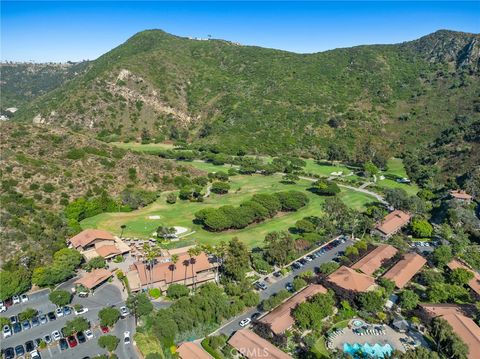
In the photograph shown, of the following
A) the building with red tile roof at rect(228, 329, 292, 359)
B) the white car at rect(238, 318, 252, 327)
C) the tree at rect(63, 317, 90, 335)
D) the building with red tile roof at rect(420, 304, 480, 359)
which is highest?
the tree at rect(63, 317, 90, 335)

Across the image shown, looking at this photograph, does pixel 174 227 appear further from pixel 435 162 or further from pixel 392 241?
pixel 435 162

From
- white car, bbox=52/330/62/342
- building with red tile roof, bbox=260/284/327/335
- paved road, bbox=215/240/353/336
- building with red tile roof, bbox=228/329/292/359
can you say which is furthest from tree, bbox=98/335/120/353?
building with red tile roof, bbox=260/284/327/335

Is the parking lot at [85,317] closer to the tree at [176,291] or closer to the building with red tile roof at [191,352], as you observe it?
the building with red tile roof at [191,352]

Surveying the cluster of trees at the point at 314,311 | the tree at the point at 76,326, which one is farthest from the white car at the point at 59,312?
the cluster of trees at the point at 314,311

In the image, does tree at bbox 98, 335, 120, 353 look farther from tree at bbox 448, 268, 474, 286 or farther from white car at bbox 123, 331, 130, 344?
tree at bbox 448, 268, 474, 286

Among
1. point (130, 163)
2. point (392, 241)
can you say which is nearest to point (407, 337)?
point (392, 241)

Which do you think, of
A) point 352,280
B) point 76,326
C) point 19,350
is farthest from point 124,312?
point 352,280
